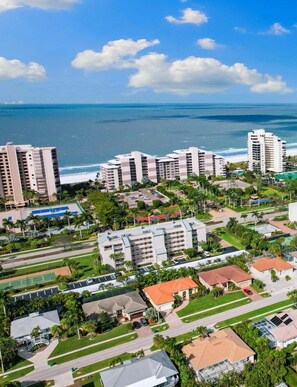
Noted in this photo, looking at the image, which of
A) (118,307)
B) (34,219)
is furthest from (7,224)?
(118,307)

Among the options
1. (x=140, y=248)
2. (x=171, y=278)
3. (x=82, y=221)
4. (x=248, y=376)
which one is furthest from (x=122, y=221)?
(x=248, y=376)

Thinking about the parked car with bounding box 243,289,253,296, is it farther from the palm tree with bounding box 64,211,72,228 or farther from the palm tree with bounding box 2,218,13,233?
the palm tree with bounding box 2,218,13,233

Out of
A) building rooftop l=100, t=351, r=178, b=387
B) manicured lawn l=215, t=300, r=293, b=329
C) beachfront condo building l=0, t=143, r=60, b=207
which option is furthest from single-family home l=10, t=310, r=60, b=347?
beachfront condo building l=0, t=143, r=60, b=207

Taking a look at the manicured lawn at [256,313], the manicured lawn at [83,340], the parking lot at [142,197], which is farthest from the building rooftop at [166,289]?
the parking lot at [142,197]

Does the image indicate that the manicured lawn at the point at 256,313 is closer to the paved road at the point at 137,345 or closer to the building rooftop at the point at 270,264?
the paved road at the point at 137,345

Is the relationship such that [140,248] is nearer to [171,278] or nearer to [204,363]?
[171,278]

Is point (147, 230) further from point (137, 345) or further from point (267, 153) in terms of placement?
point (267, 153)
